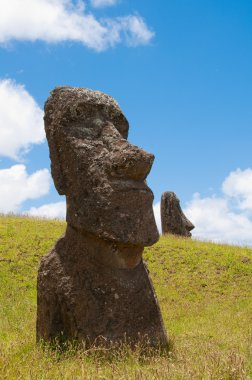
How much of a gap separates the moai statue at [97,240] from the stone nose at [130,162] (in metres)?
0.02

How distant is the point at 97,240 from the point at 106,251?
0.22m

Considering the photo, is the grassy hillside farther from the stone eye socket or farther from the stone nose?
the stone eye socket

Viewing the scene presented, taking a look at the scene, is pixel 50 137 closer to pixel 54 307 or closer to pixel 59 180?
pixel 59 180

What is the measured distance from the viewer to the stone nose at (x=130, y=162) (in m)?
7.85

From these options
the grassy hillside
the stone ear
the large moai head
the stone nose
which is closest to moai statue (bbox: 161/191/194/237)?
the grassy hillside

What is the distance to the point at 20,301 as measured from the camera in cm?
1480

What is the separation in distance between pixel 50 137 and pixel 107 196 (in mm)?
1615

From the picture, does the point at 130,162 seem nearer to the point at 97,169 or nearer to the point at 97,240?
the point at 97,169

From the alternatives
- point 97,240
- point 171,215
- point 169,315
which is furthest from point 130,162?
point 171,215

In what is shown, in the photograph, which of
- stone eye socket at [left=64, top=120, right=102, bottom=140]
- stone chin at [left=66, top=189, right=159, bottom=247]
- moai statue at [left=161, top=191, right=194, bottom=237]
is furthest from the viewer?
moai statue at [left=161, top=191, right=194, bottom=237]

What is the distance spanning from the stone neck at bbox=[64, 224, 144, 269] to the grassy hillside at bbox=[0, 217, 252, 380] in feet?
4.32

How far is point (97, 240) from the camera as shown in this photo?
7984mm

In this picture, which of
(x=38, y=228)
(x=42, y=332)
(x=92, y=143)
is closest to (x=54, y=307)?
(x=42, y=332)

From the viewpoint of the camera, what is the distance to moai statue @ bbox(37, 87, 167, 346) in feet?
25.3
